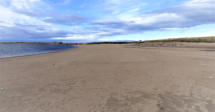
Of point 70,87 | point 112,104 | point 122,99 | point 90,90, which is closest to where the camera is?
point 112,104

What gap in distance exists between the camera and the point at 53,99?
11.4ft

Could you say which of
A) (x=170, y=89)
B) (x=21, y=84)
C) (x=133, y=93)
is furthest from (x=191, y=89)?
(x=21, y=84)

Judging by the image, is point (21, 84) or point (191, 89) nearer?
point (191, 89)

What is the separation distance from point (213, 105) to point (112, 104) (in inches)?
102

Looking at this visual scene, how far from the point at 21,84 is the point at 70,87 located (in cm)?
213

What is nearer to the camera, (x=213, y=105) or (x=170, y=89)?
(x=213, y=105)

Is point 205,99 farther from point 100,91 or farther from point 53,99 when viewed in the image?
point 53,99

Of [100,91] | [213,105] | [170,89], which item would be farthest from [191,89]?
[100,91]

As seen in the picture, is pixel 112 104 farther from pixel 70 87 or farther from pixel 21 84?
pixel 21 84

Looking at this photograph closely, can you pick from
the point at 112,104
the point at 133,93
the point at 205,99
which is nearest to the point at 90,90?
the point at 112,104

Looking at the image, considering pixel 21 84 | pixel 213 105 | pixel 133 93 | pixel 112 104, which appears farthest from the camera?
pixel 21 84

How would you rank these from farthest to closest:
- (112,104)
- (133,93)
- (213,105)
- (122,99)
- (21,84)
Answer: (21,84) < (133,93) < (122,99) < (112,104) < (213,105)

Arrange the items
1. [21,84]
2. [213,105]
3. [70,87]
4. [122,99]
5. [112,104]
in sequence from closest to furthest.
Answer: [213,105] < [112,104] < [122,99] < [70,87] < [21,84]

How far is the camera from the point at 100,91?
3.99 metres
